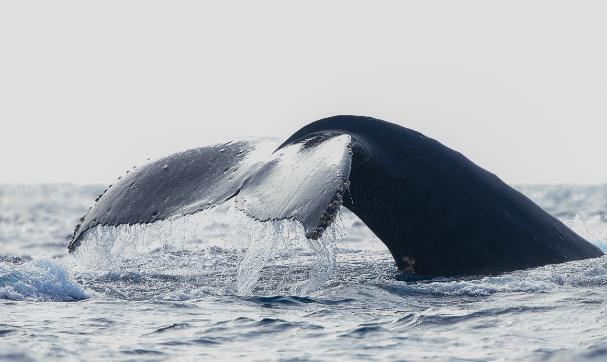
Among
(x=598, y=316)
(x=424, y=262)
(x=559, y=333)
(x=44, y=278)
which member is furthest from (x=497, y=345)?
(x=44, y=278)

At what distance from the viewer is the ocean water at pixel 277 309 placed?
4.96m

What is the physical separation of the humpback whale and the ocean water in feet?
0.36

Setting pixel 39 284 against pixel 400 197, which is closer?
pixel 400 197

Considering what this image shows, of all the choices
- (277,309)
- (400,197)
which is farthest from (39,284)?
(400,197)

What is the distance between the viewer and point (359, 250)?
9.34 m

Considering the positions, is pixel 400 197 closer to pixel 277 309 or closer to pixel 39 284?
pixel 277 309

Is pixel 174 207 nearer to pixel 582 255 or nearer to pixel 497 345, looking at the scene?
pixel 497 345

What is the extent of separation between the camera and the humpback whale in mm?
5785

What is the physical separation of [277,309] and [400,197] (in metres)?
0.96

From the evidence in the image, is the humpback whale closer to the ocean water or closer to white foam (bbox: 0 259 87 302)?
the ocean water

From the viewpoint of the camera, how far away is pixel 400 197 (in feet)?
20.0

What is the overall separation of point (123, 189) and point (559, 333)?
100 inches

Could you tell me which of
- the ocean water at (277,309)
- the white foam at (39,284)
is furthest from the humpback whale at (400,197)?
the white foam at (39,284)

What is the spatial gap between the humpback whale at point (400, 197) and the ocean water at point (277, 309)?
109mm
